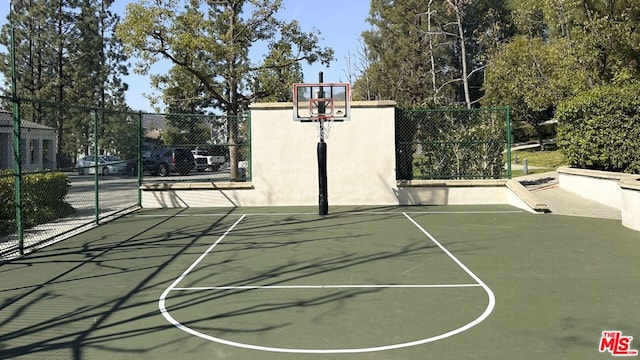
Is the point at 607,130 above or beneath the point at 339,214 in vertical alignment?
above

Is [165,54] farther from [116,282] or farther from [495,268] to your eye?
[495,268]

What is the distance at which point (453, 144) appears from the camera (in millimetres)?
15062

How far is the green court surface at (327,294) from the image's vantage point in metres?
4.52

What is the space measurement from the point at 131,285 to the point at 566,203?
11674 mm

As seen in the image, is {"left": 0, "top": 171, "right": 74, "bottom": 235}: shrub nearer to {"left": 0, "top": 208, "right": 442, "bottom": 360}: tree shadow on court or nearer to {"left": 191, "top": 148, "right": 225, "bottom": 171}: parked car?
{"left": 0, "top": 208, "right": 442, "bottom": 360}: tree shadow on court

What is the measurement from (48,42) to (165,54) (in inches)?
915

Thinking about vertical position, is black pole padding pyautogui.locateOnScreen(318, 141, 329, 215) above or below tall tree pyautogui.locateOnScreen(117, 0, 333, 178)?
below

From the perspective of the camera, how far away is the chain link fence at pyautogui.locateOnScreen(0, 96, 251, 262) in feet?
31.6

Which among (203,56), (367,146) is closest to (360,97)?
(203,56)

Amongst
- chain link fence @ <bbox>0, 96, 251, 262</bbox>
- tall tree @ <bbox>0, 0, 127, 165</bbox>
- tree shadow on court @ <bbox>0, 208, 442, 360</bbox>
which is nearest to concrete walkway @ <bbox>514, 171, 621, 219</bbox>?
tree shadow on court @ <bbox>0, 208, 442, 360</bbox>

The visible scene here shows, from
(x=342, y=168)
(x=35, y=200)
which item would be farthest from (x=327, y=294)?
(x=35, y=200)

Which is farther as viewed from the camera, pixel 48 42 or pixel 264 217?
pixel 48 42

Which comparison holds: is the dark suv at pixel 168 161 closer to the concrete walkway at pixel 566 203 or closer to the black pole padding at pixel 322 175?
the black pole padding at pixel 322 175

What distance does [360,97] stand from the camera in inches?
1893
